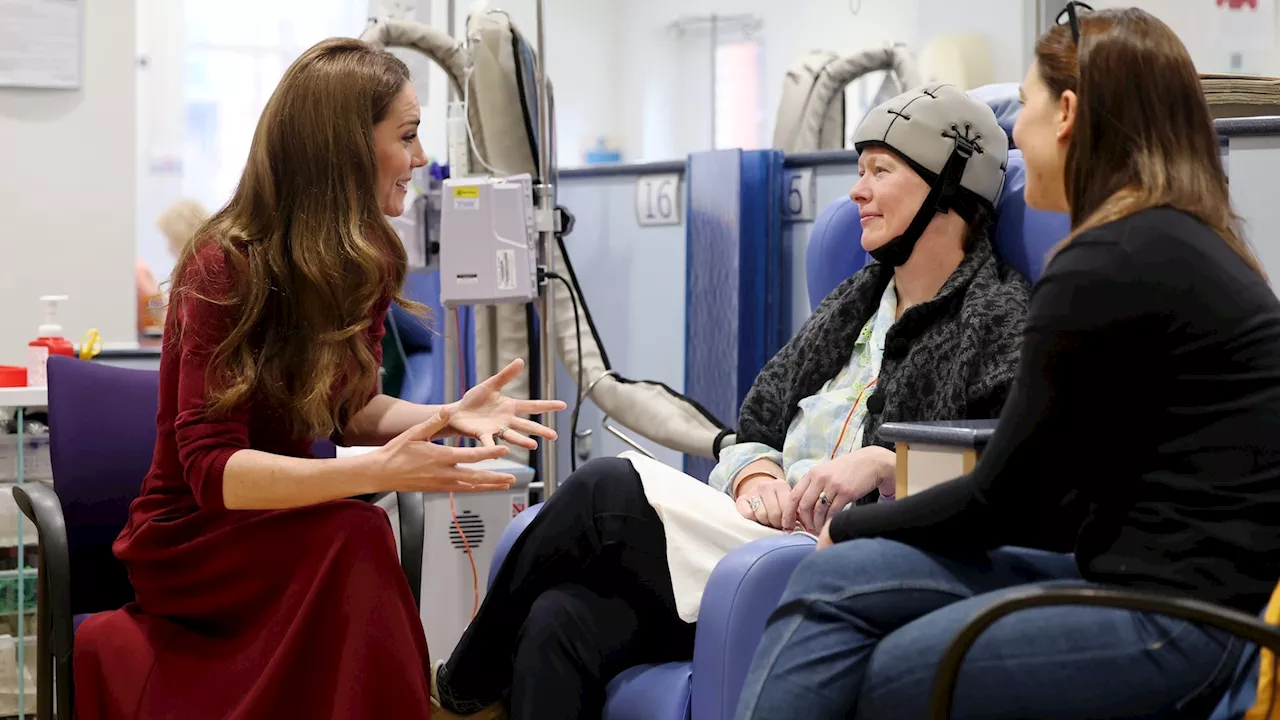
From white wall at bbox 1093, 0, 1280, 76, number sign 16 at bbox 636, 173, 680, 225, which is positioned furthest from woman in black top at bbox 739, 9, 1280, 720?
white wall at bbox 1093, 0, 1280, 76

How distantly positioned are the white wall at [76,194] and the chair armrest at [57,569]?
7.05 ft

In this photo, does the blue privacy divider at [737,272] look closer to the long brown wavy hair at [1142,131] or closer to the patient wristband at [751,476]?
the patient wristband at [751,476]

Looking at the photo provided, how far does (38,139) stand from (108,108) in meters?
0.21

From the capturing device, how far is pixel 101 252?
3.79 meters

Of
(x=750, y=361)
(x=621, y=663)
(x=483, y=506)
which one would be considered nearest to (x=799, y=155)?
(x=750, y=361)

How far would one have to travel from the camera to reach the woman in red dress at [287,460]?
63.0 inches

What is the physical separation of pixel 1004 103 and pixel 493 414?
1.20m

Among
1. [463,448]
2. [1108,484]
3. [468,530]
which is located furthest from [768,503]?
[468,530]

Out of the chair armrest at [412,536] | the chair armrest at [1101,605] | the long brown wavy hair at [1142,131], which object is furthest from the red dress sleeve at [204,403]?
the long brown wavy hair at [1142,131]

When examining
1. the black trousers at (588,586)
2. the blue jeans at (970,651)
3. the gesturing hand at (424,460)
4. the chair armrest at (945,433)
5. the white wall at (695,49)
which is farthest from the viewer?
the white wall at (695,49)

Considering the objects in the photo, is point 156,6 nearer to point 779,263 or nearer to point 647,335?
point 647,335

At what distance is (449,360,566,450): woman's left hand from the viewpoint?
66.3 inches

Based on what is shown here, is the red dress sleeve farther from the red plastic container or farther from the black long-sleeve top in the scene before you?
the red plastic container

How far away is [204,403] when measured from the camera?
164 centimetres
